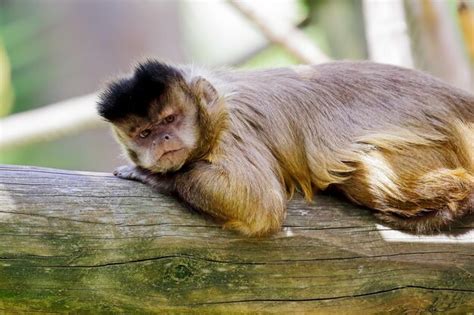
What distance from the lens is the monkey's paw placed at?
3482 millimetres

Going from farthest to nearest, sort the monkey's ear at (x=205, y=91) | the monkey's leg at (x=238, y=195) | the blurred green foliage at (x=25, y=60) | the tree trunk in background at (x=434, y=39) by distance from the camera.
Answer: the blurred green foliage at (x=25, y=60), the tree trunk in background at (x=434, y=39), the monkey's ear at (x=205, y=91), the monkey's leg at (x=238, y=195)

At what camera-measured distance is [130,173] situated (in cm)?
354

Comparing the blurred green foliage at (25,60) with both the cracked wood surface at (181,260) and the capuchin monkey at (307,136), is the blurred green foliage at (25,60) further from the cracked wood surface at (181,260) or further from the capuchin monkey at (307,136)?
the cracked wood surface at (181,260)

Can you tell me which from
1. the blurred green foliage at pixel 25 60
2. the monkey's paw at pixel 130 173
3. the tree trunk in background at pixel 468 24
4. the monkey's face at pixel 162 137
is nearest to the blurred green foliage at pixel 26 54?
the blurred green foliage at pixel 25 60

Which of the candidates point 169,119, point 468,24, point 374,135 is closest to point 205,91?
point 169,119

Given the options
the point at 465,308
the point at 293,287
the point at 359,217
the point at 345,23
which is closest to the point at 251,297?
the point at 293,287

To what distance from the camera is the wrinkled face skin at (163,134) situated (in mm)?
3611

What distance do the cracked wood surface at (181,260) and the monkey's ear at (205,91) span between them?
0.59 meters

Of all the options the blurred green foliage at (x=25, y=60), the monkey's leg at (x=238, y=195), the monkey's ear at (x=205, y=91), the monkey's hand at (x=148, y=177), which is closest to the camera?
the monkey's leg at (x=238, y=195)

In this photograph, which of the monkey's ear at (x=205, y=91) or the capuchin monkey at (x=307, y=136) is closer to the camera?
the capuchin monkey at (x=307, y=136)

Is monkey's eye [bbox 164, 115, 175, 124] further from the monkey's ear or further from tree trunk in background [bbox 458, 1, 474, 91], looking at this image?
tree trunk in background [bbox 458, 1, 474, 91]

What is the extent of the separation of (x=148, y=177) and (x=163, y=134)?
10.3 inches

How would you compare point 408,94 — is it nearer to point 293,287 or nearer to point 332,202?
point 332,202

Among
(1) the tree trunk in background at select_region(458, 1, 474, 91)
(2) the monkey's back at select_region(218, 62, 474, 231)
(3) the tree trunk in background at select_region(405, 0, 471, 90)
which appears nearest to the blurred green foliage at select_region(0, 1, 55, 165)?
(3) the tree trunk in background at select_region(405, 0, 471, 90)
